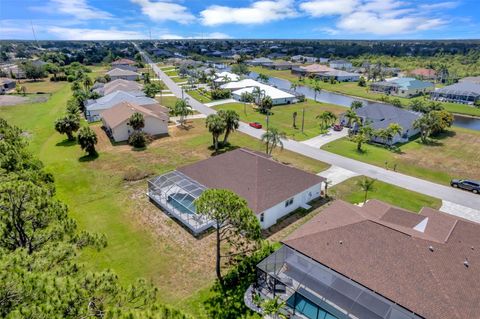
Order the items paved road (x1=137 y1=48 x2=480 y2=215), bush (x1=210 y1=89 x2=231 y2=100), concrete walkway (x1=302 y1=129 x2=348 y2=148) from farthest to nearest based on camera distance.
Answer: bush (x1=210 y1=89 x2=231 y2=100)
concrete walkway (x1=302 y1=129 x2=348 y2=148)
paved road (x1=137 y1=48 x2=480 y2=215)

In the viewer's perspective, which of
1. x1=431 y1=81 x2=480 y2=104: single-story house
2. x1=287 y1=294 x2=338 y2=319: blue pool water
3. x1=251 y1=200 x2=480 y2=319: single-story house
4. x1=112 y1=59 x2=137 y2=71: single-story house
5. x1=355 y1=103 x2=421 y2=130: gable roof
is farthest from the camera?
x1=112 y1=59 x2=137 y2=71: single-story house

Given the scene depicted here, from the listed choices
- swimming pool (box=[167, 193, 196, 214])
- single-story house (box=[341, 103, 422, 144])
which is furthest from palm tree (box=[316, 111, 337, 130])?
swimming pool (box=[167, 193, 196, 214])

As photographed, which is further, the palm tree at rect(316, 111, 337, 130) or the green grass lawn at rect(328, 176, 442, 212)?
the palm tree at rect(316, 111, 337, 130)

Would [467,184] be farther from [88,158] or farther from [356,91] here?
[356,91]

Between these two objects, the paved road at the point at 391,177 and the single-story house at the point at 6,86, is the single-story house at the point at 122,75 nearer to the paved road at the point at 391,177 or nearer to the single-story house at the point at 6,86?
the single-story house at the point at 6,86

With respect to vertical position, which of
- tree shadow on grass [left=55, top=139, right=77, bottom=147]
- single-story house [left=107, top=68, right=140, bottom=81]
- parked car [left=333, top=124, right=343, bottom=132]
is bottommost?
tree shadow on grass [left=55, top=139, right=77, bottom=147]

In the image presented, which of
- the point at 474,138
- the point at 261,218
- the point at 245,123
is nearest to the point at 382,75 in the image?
the point at 474,138

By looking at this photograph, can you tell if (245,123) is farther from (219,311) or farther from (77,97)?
(219,311)

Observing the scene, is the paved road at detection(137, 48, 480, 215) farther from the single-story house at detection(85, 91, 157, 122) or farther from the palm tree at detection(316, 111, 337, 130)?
the single-story house at detection(85, 91, 157, 122)
